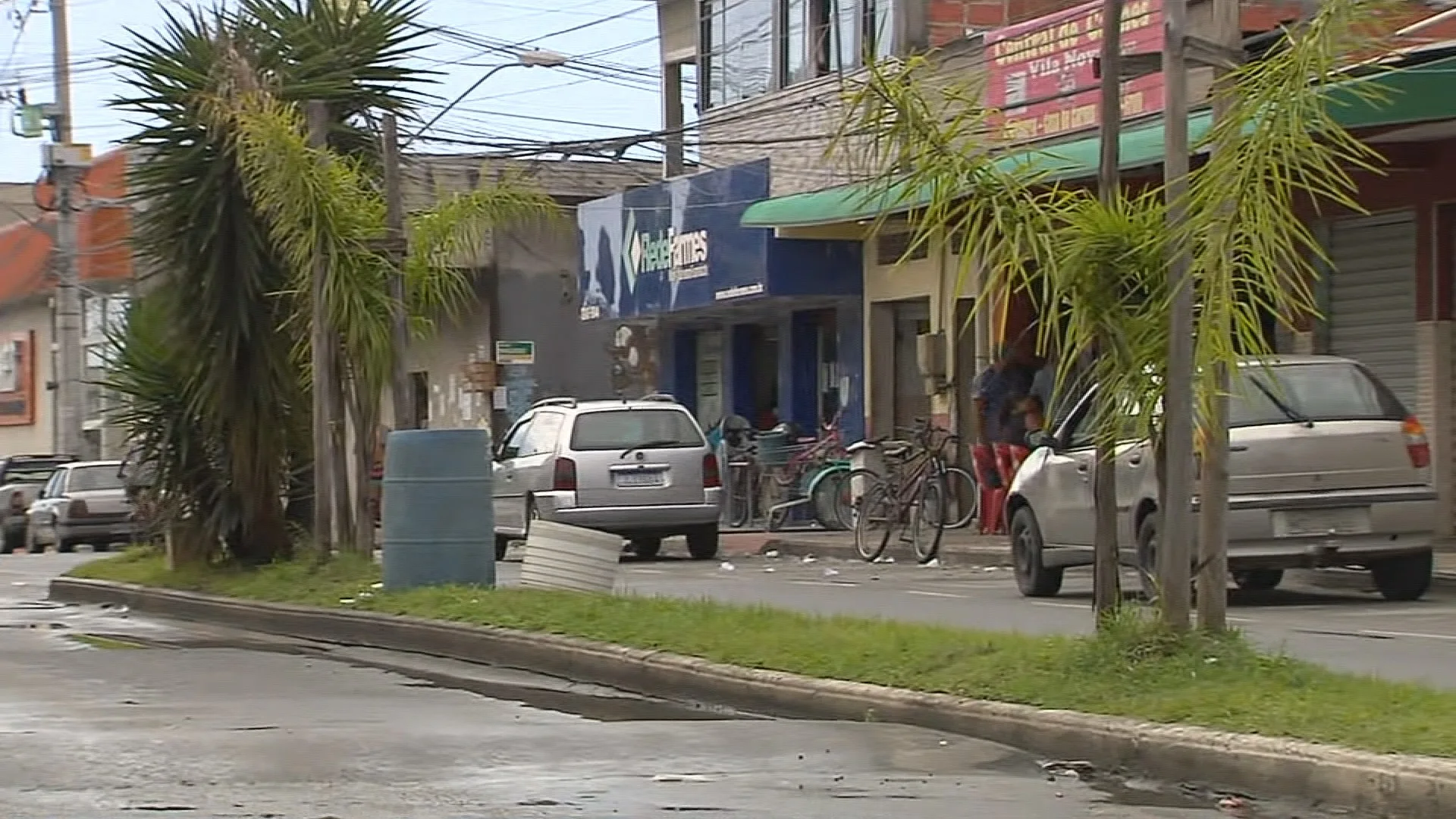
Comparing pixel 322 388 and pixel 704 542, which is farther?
pixel 704 542

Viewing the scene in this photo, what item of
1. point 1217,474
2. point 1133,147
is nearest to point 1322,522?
point 1217,474

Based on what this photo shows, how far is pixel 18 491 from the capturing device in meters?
38.5

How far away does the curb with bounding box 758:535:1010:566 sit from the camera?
21.1 metres

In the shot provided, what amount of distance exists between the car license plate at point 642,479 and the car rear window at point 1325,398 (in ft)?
29.3

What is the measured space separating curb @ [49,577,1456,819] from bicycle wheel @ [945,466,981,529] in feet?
27.7

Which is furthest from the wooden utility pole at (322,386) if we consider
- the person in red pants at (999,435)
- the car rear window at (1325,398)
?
the person in red pants at (999,435)

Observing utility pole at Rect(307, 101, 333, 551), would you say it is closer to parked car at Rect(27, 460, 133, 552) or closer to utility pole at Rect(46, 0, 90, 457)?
parked car at Rect(27, 460, 133, 552)

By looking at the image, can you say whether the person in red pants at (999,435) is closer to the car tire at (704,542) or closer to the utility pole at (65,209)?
the car tire at (704,542)

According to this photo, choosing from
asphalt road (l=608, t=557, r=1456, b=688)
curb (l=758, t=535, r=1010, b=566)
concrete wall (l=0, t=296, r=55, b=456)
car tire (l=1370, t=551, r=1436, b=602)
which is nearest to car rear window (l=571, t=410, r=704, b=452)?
asphalt road (l=608, t=557, r=1456, b=688)

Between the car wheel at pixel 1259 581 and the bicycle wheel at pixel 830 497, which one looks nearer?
the car wheel at pixel 1259 581

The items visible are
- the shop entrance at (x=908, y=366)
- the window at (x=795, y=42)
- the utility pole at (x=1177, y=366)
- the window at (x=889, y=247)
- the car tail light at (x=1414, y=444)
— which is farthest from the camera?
the window at (x=795, y=42)

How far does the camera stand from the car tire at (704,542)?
77.0 ft

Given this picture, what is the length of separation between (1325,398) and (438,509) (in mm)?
5876

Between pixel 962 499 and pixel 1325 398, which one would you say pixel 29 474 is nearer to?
pixel 962 499
